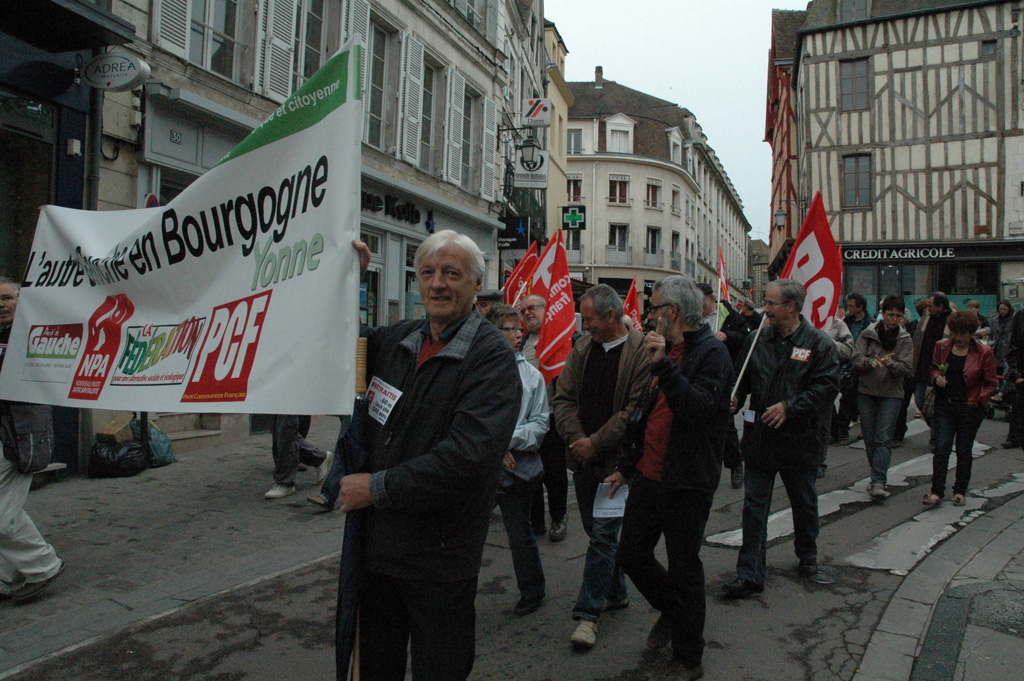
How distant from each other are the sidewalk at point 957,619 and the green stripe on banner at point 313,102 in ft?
10.6

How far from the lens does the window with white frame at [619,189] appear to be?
4588 cm

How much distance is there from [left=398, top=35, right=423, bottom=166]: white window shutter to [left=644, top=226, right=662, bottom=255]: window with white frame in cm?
3351

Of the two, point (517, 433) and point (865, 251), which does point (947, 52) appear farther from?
point (517, 433)

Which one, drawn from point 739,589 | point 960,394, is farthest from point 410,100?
point 739,589

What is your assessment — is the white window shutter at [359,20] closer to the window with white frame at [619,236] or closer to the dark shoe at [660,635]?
the dark shoe at [660,635]

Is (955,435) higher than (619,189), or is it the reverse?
(619,189)

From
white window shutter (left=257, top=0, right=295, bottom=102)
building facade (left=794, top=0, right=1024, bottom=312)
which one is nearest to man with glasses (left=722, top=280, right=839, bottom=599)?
white window shutter (left=257, top=0, right=295, bottom=102)

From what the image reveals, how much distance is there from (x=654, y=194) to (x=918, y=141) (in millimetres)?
23512

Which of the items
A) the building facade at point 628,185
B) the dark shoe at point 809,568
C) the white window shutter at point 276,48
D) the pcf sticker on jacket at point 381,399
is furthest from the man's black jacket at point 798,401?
the building facade at point 628,185

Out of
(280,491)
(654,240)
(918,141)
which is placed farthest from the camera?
(654,240)

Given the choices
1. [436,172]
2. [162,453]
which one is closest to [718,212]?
[436,172]

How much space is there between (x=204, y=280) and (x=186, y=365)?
333mm

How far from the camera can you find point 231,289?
2693 mm

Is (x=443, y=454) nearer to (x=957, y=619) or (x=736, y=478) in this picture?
(x=957, y=619)
